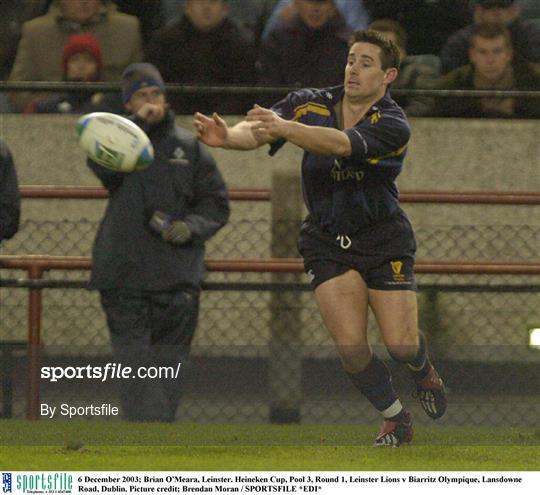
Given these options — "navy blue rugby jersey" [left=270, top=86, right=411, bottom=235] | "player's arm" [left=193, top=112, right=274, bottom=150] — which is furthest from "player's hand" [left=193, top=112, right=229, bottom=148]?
"navy blue rugby jersey" [left=270, top=86, right=411, bottom=235]

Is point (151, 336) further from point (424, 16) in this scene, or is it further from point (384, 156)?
point (424, 16)

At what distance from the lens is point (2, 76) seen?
1000 centimetres

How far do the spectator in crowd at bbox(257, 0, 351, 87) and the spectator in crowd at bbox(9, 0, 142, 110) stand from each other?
2.57 ft

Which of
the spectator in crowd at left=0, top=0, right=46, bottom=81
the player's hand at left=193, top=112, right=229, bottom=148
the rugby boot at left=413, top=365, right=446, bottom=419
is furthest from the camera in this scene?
the spectator in crowd at left=0, top=0, right=46, bottom=81

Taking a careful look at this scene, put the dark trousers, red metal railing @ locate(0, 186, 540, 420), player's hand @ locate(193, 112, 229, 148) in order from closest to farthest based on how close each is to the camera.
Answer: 1. player's hand @ locate(193, 112, 229, 148)
2. the dark trousers
3. red metal railing @ locate(0, 186, 540, 420)

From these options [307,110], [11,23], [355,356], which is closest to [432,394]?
[355,356]

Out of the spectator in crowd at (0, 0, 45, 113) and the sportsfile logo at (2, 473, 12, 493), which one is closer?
the sportsfile logo at (2, 473, 12, 493)

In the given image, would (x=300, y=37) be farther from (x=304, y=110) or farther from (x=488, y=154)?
(x=304, y=110)

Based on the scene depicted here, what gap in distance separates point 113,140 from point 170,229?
2.02 ft

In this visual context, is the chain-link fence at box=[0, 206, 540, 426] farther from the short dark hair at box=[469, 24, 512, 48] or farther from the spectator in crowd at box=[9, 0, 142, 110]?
the short dark hair at box=[469, 24, 512, 48]

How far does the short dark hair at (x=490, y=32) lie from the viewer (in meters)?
9.78

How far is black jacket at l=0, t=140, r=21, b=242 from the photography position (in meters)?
8.45

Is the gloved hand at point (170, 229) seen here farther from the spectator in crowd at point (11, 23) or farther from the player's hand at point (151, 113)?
the spectator in crowd at point (11, 23)

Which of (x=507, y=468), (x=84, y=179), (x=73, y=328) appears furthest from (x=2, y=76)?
(x=507, y=468)
